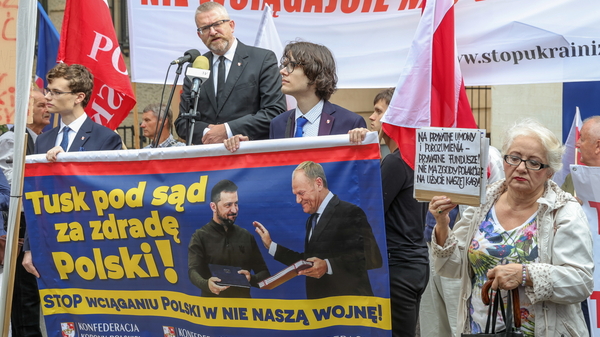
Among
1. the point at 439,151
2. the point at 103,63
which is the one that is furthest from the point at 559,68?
the point at 103,63

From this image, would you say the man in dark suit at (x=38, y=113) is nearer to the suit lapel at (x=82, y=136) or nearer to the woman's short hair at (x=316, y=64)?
the suit lapel at (x=82, y=136)

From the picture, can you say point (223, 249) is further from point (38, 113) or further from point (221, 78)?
point (38, 113)

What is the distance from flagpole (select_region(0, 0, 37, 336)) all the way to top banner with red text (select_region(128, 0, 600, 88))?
3104 mm

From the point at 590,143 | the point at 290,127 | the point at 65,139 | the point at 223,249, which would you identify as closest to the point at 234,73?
the point at 290,127

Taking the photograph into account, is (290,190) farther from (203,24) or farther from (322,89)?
(203,24)

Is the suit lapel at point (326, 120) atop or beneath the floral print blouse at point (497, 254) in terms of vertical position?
atop

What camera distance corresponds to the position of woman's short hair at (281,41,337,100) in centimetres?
458

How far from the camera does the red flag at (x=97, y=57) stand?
22.0 feet

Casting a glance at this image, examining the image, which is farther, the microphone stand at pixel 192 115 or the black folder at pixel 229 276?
the microphone stand at pixel 192 115

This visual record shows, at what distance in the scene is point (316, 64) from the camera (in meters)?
4.59

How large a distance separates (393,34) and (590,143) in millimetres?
1922

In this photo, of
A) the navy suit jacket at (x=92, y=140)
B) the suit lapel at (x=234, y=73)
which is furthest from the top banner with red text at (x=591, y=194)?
the navy suit jacket at (x=92, y=140)

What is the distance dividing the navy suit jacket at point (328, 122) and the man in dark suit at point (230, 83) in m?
0.35

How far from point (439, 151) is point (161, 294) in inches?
76.4
